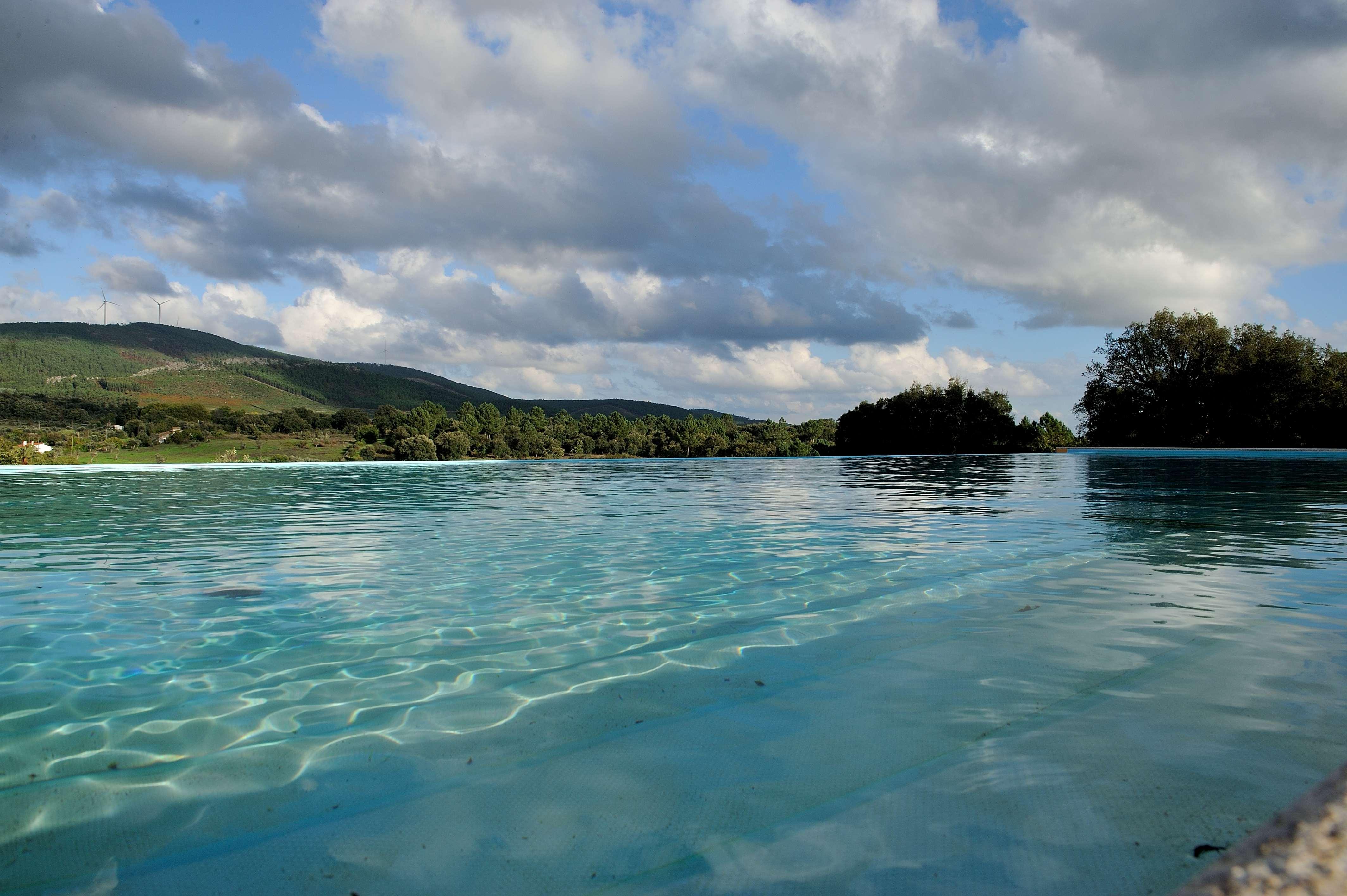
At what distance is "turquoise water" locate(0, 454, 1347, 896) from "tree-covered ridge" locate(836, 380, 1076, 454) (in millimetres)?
54138

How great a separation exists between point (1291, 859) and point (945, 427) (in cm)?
6551

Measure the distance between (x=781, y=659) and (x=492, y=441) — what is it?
66441 millimetres

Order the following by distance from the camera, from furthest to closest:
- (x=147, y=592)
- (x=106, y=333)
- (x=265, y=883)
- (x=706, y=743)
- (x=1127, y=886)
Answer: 1. (x=106, y=333)
2. (x=147, y=592)
3. (x=706, y=743)
4. (x=265, y=883)
5. (x=1127, y=886)

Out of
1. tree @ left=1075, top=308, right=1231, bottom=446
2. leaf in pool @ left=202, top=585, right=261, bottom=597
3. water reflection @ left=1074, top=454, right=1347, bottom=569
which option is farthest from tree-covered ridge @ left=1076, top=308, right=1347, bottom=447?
leaf in pool @ left=202, top=585, right=261, bottom=597

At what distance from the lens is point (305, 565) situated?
7.37 m

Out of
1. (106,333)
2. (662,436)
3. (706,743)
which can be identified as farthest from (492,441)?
(106,333)

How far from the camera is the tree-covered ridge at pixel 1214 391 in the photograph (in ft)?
135

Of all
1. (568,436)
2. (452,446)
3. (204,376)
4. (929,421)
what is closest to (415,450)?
(452,446)

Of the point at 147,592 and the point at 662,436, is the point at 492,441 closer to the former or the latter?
the point at 662,436

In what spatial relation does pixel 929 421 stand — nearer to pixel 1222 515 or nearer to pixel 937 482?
pixel 937 482

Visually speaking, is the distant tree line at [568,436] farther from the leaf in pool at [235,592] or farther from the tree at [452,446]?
the leaf in pool at [235,592]

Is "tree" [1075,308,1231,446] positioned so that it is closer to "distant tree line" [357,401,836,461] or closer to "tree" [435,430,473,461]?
"distant tree line" [357,401,836,461]

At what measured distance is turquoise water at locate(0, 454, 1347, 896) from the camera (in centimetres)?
226

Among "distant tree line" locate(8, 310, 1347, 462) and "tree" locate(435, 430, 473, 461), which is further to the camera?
"tree" locate(435, 430, 473, 461)
